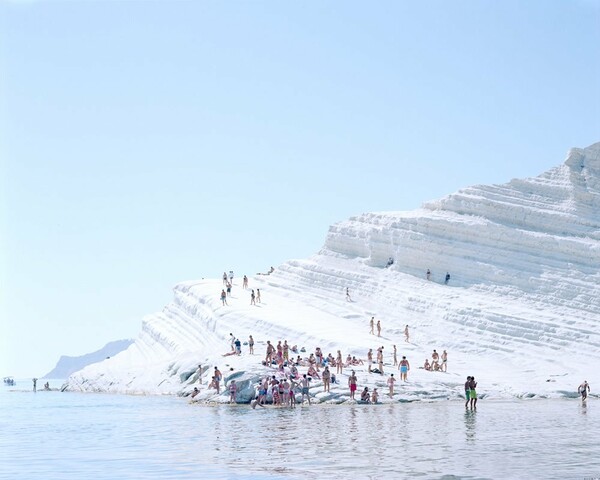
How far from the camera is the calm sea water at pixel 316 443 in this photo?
54.8 ft

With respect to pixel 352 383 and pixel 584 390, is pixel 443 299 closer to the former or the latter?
pixel 584 390

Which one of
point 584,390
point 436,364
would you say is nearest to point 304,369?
point 436,364

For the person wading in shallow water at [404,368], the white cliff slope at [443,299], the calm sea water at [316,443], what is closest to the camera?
the calm sea water at [316,443]

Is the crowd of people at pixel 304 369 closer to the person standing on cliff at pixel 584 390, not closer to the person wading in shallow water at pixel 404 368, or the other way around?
the person wading in shallow water at pixel 404 368

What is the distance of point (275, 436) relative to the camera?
23266mm

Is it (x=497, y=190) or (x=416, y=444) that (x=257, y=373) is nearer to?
(x=416, y=444)

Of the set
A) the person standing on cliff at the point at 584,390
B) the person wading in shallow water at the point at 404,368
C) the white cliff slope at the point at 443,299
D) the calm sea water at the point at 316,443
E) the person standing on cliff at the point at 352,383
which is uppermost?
the white cliff slope at the point at 443,299

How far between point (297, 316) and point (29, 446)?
1110 inches

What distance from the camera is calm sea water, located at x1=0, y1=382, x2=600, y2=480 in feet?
54.8

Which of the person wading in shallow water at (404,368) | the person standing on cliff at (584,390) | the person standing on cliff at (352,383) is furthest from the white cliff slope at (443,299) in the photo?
the person standing on cliff at (352,383)

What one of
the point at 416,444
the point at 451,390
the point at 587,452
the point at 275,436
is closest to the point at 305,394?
the point at 451,390

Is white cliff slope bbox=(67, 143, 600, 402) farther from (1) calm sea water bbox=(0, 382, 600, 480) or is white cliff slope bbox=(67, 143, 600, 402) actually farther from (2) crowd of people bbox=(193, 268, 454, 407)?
(1) calm sea water bbox=(0, 382, 600, 480)

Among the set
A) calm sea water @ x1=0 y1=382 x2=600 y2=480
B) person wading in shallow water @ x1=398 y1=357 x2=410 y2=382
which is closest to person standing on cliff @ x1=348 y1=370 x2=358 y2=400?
calm sea water @ x1=0 y1=382 x2=600 y2=480

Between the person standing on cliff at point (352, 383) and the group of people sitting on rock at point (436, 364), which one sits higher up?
the group of people sitting on rock at point (436, 364)
